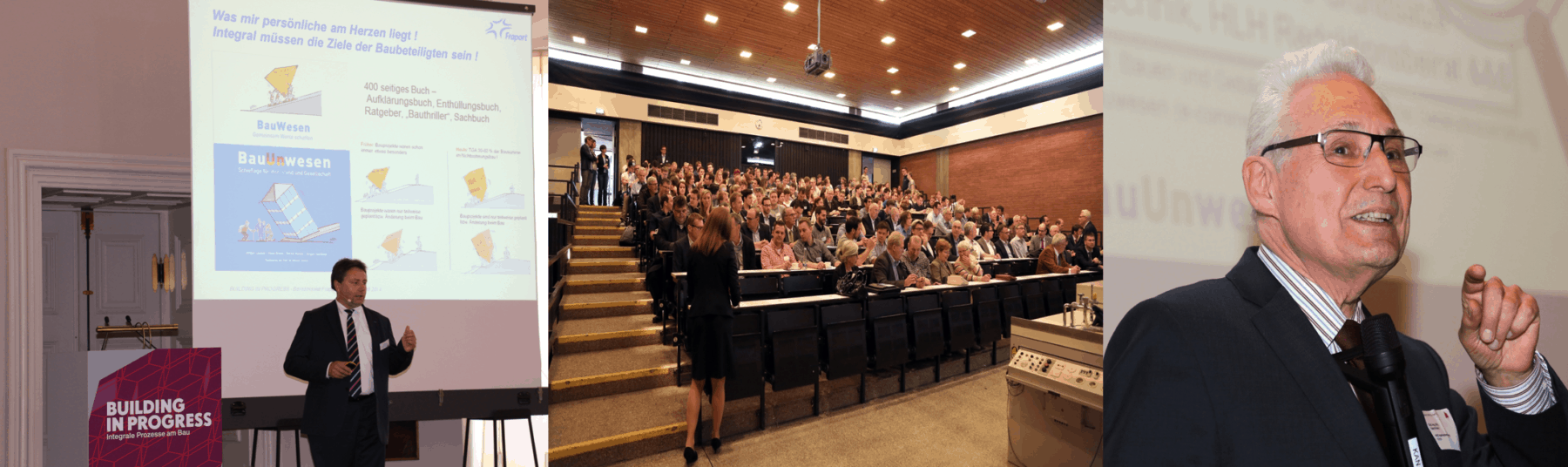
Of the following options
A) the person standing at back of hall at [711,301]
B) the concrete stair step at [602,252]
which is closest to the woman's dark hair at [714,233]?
the person standing at back of hall at [711,301]

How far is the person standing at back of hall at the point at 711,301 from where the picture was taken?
301 cm

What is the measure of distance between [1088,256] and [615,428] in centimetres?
698

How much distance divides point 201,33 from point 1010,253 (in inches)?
320

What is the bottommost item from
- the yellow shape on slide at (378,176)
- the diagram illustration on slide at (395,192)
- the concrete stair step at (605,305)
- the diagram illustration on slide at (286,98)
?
the concrete stair step at (605,305)

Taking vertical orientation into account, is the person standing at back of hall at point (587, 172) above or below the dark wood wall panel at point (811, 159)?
below

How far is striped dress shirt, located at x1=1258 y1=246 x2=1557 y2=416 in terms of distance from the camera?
76 cm

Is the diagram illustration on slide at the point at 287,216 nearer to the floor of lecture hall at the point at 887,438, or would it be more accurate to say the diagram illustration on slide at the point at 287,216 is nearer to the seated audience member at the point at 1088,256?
the floor of lecture hall at the point at 887,438

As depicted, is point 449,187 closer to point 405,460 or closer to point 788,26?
point 405,460

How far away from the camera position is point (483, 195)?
2.10 m

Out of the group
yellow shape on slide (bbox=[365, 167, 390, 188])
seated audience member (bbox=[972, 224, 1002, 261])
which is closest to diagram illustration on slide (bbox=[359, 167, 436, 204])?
yellow shape on slide (bbox=[365, 167, 390, 188])

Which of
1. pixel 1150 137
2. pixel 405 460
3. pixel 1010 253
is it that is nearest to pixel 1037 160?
pixel 1010 253

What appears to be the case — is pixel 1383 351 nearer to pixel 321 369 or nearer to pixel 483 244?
pixel 483 244

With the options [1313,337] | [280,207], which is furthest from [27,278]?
[1313,337]

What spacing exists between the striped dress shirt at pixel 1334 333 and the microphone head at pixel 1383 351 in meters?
0.06
